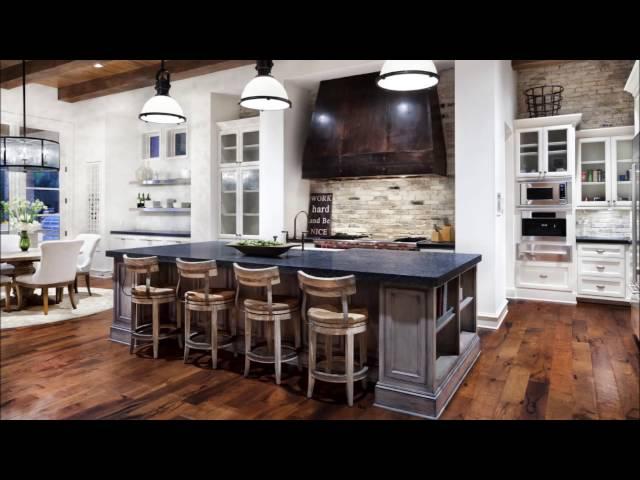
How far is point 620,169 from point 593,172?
0.31m

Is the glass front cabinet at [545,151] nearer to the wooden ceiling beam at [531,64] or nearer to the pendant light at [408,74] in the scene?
the wooden ceiling beam at [531,64]

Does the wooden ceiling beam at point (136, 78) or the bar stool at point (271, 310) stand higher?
the wooden ceiling beam at point (136, 78)

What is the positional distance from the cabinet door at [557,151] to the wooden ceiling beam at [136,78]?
163 inches

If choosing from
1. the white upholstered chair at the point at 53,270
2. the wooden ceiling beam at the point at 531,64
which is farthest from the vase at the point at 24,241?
the wooden ceiling beam at the point at 531,64

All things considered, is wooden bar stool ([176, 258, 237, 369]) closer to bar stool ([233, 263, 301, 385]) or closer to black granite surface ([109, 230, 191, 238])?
bar stool ([233, 263, 301, 385])

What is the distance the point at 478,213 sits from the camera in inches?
186

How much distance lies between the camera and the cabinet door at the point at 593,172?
238 inches

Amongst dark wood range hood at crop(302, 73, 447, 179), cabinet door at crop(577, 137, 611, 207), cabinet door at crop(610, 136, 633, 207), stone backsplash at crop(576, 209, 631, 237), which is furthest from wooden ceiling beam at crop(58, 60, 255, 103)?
stone backsplash at crop(576, 209, 631, 237)

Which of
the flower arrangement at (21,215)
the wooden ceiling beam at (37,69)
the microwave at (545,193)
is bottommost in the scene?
the flower arrangement at (21,215)

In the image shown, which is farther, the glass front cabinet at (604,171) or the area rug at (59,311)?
the glass front cabinet at (604,171)
